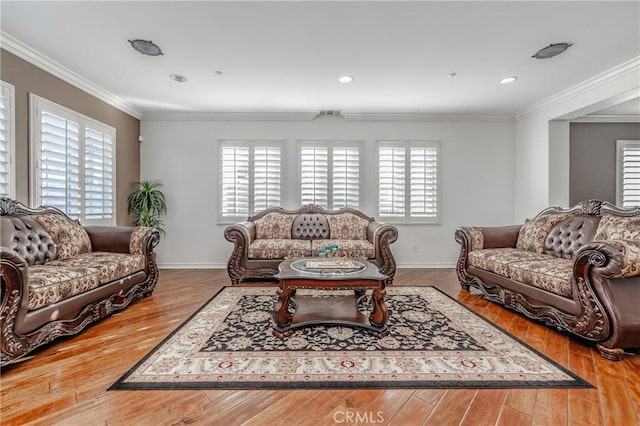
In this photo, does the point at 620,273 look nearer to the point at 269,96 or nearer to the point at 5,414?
the point at 5,414

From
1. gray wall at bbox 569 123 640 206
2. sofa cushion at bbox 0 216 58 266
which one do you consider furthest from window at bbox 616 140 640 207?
sofa cushion at bbox 0 216 58 266

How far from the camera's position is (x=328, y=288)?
7.97ft

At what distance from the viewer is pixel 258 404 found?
163cm

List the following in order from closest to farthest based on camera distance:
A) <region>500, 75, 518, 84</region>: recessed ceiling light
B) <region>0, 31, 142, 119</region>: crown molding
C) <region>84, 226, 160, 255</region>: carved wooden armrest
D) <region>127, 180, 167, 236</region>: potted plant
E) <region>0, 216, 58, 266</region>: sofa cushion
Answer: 1. <region>0, 216, 58, 266</region>: sofa cushion
2. <region>0, 31, 142, 119</region>: crown molding
3. <region>84, 226, 160, 255</region>: carved wooden armrest
4. <region>500, 75, 518, 84</region>: recessed ceiling light
5. <region>127, 180, 167, 236</region>: potted plant

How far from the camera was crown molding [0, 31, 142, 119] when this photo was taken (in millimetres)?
2902

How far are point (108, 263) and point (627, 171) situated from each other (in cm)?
786

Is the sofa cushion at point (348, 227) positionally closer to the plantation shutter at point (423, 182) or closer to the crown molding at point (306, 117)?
the plantation shutter at point (423, 182)

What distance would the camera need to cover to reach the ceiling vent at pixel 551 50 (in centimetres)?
293

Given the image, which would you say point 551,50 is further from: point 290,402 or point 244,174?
point 244,174

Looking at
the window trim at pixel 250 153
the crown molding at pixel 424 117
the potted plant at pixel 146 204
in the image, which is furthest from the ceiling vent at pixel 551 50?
the potted plant at pixel 146 204

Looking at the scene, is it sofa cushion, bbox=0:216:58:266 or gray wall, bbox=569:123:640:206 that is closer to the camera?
sofa cushion, bbox=0:216:58:266

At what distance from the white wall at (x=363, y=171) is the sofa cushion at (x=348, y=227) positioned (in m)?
0.47

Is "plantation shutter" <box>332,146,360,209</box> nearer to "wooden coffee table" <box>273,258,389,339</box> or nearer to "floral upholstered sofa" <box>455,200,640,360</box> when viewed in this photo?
"floral upholstered sofa" <box>455,200,640,360</box>

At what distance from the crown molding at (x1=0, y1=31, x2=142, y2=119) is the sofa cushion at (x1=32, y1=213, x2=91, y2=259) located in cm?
165
